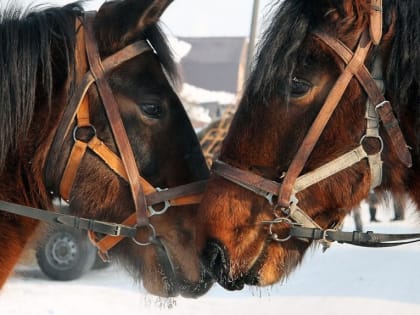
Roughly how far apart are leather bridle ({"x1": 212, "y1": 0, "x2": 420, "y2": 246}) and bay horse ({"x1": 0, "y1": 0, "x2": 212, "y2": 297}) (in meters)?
0.64

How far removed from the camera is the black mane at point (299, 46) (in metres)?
3.02

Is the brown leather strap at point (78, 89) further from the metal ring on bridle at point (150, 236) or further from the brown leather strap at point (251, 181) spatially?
the brown leather strap at point (251, 181)

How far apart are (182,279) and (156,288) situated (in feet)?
0.55

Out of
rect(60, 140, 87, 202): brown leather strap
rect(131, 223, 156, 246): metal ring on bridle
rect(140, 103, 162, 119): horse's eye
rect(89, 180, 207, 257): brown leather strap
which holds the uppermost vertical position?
rect(140, 103, 162, 119): horse's eye

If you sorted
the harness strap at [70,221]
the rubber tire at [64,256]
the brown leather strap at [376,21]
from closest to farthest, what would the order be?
the brown leather strap at [376,21], the harness strap at [70,221], the rubber tire at [64,256]

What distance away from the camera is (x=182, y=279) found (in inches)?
144

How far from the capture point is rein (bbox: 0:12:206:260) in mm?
3488

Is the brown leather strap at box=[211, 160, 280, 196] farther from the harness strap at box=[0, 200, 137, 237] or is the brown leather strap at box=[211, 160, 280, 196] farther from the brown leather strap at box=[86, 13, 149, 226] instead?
the harness strap at box=[0, 200, 137, 237]

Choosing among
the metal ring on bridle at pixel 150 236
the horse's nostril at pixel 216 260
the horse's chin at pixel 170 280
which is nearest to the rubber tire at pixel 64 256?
the horse's chin at pixel 170 280

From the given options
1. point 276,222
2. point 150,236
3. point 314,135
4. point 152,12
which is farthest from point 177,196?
point 152,12

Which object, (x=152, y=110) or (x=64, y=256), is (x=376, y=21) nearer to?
(x=152, y=110)

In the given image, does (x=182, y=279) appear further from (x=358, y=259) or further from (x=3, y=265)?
(x=358, y=259)

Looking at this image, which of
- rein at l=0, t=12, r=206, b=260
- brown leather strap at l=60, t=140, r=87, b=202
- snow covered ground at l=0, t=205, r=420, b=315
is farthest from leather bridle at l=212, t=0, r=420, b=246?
snow covered ground at l=0, t=205, r=420, b=315

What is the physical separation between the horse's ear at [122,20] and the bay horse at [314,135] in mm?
743
